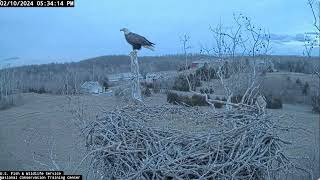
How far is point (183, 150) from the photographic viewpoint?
396cm

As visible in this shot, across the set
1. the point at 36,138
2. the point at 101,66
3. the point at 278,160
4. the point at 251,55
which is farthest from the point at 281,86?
the point at 278,160

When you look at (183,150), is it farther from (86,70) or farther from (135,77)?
(86,70)

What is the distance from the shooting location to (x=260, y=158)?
4.00 metres

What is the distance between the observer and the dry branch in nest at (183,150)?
3828mm

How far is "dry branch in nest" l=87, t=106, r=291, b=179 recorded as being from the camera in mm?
3828

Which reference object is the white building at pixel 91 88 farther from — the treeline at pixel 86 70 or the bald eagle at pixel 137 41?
the bald eagle at pixel 137 41

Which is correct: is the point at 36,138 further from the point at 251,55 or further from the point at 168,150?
the point at 168,150

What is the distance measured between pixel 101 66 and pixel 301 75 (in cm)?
1227

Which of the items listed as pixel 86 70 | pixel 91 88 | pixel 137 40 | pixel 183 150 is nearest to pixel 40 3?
pixel 137 40

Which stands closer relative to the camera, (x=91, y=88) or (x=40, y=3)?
(x=40, y=3)

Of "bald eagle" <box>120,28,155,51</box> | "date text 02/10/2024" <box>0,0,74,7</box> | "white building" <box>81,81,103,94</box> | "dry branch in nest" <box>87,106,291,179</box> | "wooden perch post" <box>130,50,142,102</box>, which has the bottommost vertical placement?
"white building" <box>81,81,103,94</box>

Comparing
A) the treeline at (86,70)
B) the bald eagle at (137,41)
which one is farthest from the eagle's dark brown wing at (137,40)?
the treeline at (86,70)

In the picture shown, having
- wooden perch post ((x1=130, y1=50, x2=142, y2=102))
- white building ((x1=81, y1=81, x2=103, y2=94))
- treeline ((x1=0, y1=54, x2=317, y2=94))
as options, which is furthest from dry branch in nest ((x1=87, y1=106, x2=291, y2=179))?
treeline ((x1=0, y1=54, x2=317, y2=94))

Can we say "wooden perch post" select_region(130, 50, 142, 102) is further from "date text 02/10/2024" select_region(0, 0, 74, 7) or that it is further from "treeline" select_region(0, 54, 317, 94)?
"treeline" select_region(0, 54, 317, 94)
